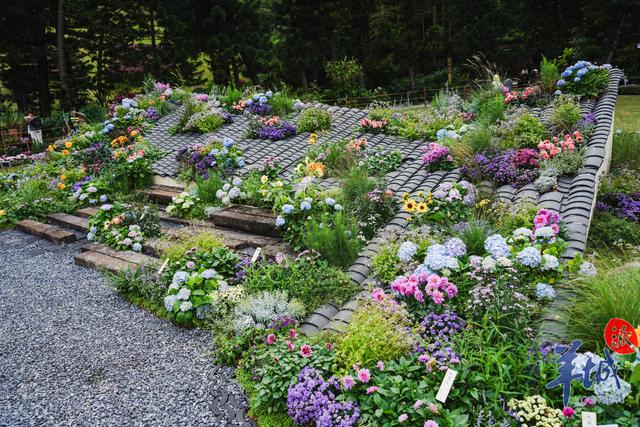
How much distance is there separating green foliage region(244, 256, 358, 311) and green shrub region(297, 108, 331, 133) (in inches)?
179

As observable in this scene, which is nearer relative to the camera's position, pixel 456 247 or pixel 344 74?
pixel 456 247

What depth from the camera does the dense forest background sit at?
1752 cm

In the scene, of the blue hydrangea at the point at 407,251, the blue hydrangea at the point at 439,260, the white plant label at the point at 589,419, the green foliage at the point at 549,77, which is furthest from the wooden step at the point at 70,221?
the green foliage at the point at 549,77

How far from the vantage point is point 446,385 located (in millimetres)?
2596

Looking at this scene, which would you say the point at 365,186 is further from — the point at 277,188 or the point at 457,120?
the point at 457,120

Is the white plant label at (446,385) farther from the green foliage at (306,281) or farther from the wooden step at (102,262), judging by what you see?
the wooden step at (102,262)

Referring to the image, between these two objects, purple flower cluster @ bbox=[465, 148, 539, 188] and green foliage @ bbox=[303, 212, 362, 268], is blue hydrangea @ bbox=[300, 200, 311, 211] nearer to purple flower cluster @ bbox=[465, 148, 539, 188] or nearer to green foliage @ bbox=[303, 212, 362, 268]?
green foliage @ bbox=[303, 212, 362, 268]

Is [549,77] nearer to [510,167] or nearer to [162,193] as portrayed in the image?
[510,167]

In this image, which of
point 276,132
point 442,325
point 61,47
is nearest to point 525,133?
point 442,325

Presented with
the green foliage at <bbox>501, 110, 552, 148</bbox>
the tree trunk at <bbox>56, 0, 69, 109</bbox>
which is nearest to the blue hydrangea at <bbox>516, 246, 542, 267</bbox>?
the green foliage at <bbox>501, 110, 552, 148</bbox>

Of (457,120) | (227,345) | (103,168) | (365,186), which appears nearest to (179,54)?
(103,168)

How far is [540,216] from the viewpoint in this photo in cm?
396

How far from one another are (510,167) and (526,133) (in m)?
1.00

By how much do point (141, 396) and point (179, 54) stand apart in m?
→ 17.8
